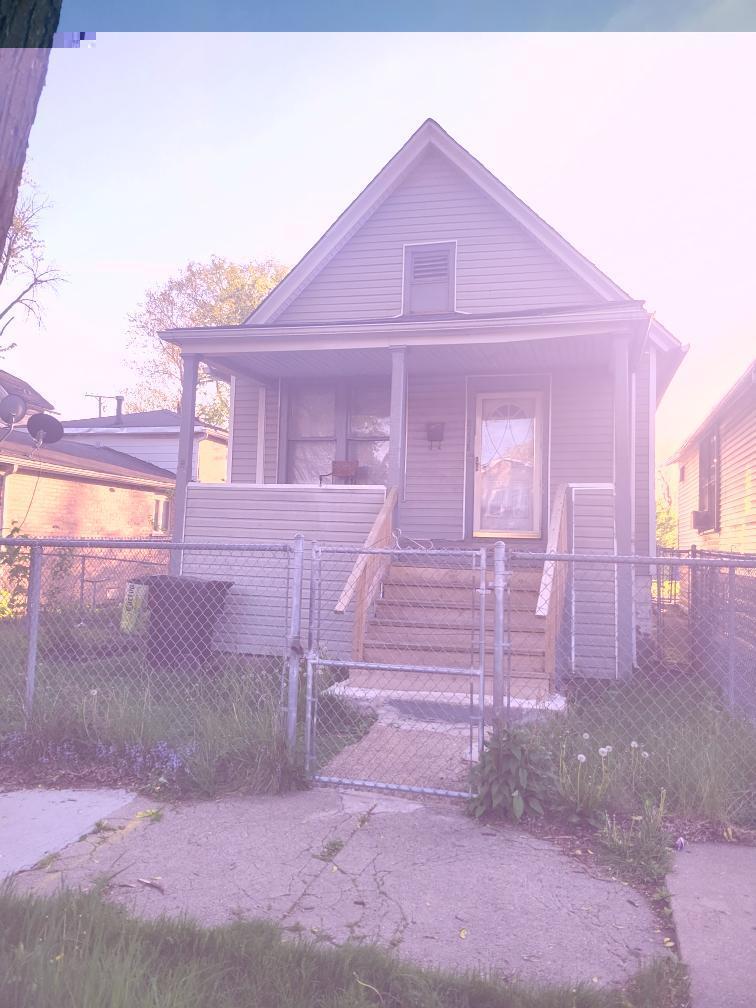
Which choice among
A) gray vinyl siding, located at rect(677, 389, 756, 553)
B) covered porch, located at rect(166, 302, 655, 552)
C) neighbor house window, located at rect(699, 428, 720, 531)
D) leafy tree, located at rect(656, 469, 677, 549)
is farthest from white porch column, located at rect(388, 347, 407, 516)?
leafy tree, located at rect(656, 469, 677, 549)

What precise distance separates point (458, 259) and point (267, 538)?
15.9ft

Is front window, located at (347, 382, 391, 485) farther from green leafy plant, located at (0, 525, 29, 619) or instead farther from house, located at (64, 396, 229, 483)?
house, located at (64, 396, 229, 483)

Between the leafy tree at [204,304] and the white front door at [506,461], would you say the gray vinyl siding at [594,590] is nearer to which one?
the white front door at [506,461]

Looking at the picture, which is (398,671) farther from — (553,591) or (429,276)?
(429,276)

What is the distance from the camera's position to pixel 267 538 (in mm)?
9516

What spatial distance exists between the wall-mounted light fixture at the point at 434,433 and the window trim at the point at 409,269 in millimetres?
1625

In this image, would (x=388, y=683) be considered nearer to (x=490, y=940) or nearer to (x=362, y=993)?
(x=490, y=940)

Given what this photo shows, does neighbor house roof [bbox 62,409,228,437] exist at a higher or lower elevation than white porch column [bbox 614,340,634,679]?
higher

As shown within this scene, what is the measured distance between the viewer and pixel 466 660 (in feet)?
24.2

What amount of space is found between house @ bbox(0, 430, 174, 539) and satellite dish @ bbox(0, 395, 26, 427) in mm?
3610

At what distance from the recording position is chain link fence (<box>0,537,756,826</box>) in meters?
4.88

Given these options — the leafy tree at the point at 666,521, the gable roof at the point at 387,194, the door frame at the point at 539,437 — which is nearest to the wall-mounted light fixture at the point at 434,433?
the door frame at the point at 539,437

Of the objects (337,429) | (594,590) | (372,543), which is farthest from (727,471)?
(372,543)

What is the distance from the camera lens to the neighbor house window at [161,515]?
23438 millimetres
